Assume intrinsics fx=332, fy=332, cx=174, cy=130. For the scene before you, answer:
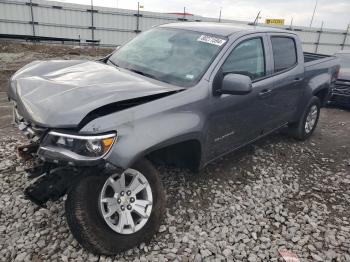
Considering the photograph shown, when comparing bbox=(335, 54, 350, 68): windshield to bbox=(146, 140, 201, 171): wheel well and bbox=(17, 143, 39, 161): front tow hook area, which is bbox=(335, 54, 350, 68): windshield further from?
bbox=(17, 143, 39, 161): front tow hook area

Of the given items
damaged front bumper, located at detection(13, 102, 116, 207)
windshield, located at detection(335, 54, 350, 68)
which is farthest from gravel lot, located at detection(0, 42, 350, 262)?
windshield, located at detection(335, 54, 350, 68)

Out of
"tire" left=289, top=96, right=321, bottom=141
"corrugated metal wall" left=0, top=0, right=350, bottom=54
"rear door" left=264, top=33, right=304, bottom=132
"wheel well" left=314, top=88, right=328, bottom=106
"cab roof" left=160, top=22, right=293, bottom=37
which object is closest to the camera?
"cab roof" left=160, top=22, right=293, bottom=37

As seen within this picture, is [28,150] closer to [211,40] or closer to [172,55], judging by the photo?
[172,55]

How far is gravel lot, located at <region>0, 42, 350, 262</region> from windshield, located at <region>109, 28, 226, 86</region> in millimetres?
1311

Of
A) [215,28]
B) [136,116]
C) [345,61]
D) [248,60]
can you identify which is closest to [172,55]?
[215,28]

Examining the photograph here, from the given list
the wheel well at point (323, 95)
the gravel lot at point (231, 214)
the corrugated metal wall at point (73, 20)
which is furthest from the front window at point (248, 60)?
the corrugated metal wall at point (73, 20)

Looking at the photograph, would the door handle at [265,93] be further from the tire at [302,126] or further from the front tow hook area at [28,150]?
the front tow hook area at [28,150]

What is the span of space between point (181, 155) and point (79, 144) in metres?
1.24

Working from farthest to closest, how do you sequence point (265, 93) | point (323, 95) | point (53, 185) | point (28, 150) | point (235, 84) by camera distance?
point (323, 95)
point (265, 93)
point (235, 84)
point (28, 150)
point (53, 185)

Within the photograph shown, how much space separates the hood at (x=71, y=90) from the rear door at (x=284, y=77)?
6.19 ft

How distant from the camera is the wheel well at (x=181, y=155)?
A: 321 cm

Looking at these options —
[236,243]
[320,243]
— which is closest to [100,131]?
[236,243]

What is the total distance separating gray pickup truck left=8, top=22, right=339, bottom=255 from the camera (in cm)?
250

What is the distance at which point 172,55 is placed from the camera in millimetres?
3646
